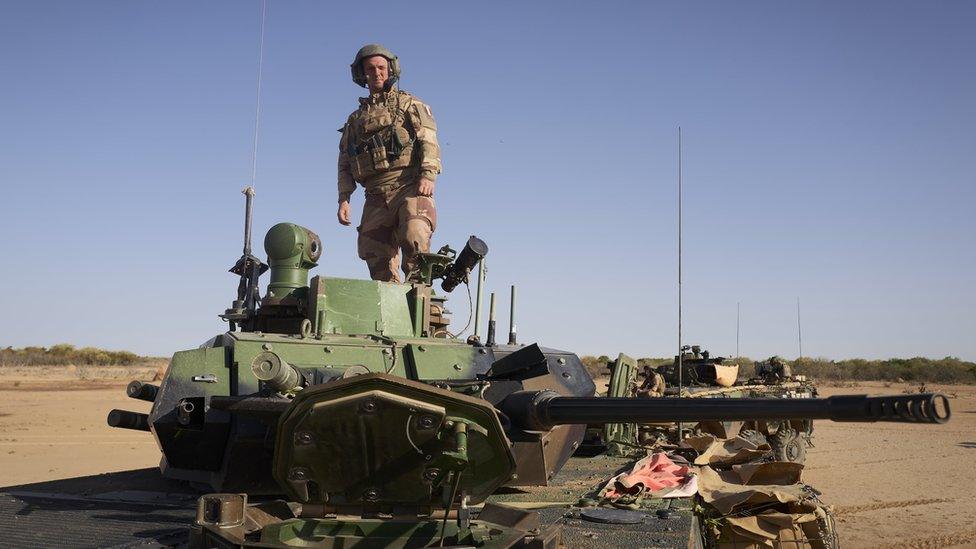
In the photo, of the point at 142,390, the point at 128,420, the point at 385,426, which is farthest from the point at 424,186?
the point at 385,426

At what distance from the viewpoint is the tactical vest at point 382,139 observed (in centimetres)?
959

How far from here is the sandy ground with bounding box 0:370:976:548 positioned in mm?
11125

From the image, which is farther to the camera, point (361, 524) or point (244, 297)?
point (244, 297)

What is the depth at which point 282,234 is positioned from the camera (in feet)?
26.0

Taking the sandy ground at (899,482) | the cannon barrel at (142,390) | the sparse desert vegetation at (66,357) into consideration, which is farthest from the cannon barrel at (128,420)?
the sparse desert vegetation at (66,357)

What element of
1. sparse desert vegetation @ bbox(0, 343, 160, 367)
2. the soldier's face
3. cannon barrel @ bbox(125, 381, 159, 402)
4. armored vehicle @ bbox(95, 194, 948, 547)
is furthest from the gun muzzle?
sparse desert vegetation @ bbox(0, 343, 160, 367)

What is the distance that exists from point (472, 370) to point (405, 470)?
9.59 ft

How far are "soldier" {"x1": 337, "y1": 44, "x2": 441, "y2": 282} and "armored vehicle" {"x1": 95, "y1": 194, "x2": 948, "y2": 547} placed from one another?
204cm

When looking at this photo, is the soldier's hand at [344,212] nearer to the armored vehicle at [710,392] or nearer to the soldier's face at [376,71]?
the soldier's face at [376,71]

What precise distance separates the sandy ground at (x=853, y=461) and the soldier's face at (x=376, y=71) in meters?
7.17

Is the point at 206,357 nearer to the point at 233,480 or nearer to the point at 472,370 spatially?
the point at 233,480

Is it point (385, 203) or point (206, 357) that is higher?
point (385, 203)

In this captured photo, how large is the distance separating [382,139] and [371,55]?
99 cm

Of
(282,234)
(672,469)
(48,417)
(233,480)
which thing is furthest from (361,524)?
(48,417)
